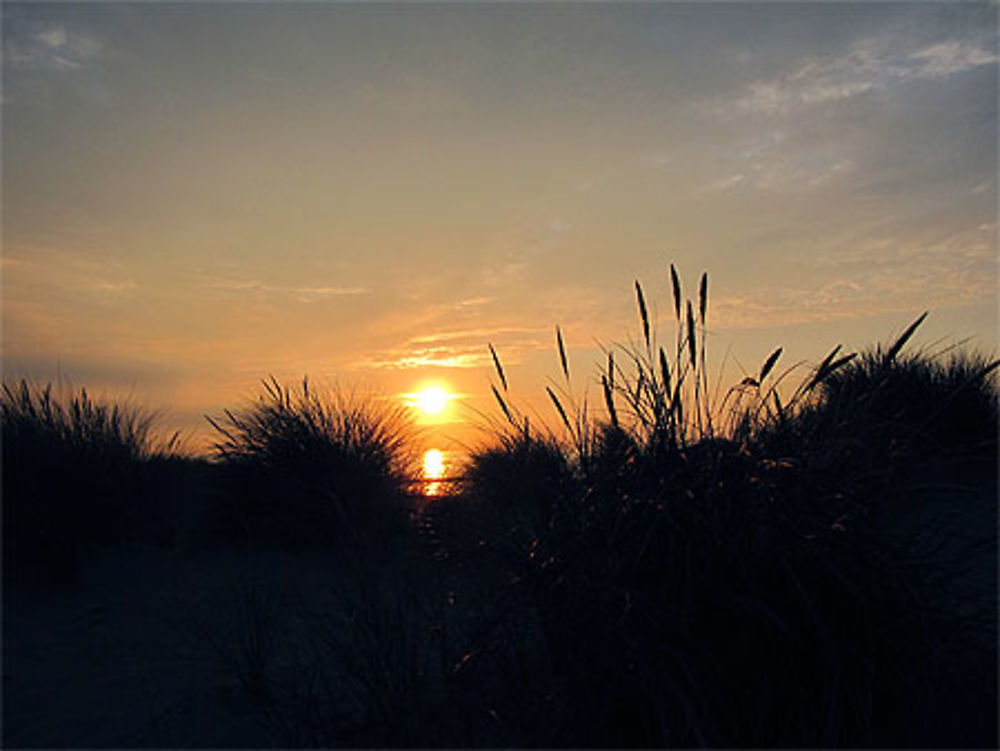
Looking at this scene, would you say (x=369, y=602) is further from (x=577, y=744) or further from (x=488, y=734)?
(x=577, y=744)

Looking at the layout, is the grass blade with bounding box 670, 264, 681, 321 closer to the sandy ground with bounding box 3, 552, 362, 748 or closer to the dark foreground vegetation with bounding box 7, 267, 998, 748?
the dark foreground vegetation with bounding box 7, 267, 998, 748

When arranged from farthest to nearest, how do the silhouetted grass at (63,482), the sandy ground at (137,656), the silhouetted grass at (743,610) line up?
the silhouetted grass at (63,482) → the sandy ground at (137,656) → the silhouetted grass at (743,610)


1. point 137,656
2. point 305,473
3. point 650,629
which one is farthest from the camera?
point 305,473

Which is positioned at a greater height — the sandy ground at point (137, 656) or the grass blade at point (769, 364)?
Answer: the grass blade at point (769, 364)

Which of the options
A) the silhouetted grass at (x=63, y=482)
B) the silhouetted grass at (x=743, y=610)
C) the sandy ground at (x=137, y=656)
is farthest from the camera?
the silhouetted grass at (x=63, y=482)

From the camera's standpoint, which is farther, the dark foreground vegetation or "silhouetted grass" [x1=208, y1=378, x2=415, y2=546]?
"silhouetted grass" [x1=208, y1=378, x2=415, y2=546]

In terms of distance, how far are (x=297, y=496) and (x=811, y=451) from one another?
600 cm

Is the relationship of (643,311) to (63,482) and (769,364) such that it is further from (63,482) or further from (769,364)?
(63,482)

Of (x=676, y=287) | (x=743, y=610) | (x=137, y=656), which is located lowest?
(x=137, y=656)

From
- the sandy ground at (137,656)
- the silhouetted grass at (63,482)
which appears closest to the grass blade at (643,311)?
the sandy ground at (137,656)

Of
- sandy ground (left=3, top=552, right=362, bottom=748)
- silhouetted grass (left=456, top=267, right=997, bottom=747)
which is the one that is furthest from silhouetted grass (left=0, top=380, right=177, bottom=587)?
silhouetted grass (left=456, top=267, right=997, bottom=747)

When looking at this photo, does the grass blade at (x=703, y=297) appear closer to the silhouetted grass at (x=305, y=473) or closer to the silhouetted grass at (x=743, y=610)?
the silhouetted grass at (x=743, y=610)

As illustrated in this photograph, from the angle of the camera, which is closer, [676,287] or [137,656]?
[676,287]

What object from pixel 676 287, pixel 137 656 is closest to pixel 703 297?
pixel 676 287
